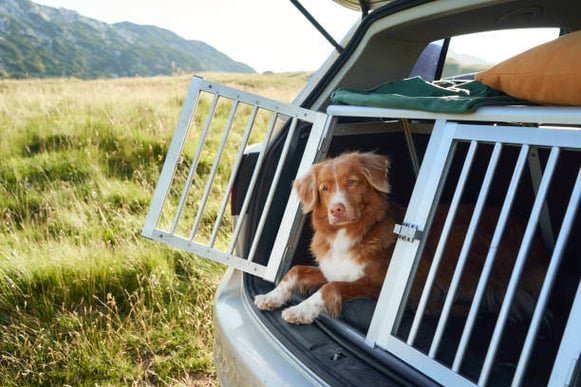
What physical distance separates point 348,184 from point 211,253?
84cm

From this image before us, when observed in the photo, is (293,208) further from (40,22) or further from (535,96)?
(40,22)

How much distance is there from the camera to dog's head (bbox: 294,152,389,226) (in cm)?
242

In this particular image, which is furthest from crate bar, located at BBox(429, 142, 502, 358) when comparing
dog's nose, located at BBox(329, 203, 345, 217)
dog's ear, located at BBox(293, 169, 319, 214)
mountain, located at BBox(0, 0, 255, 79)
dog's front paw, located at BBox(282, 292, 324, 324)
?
mountain, located at BBox(0, 0, 255, 79)

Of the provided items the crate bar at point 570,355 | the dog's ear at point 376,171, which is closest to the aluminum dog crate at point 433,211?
the crate bar at point 570,355

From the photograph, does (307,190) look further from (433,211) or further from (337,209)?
(433,211)

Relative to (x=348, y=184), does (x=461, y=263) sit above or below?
below

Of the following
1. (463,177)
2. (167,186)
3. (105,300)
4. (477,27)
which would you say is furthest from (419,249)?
(105,300)

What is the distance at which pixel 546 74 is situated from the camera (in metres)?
1.67

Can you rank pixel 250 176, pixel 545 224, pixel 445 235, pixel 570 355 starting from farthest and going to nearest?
pixel 250 176 → pixel 545 224 → pixel 445 235 → pixel 570 355

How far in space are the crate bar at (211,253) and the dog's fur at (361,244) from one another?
20 centimetres

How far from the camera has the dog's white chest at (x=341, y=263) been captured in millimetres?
2430

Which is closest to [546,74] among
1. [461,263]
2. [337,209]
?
[461,263]

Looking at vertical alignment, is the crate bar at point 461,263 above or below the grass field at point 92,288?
above

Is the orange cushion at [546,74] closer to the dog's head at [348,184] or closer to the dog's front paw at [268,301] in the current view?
the dog's head at [348,184]
